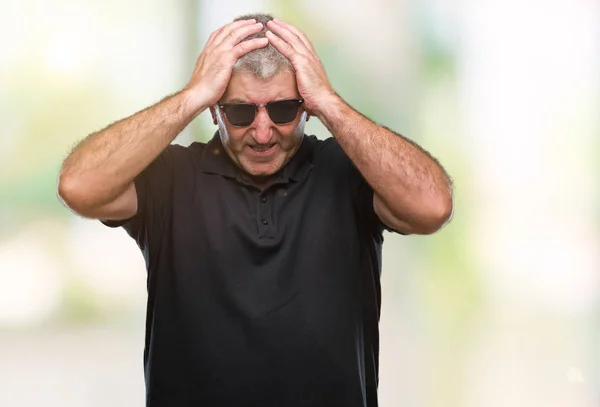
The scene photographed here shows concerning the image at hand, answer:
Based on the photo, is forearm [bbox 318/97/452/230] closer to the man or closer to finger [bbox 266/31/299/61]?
the man

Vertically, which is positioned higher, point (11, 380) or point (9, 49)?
point (9, 49)

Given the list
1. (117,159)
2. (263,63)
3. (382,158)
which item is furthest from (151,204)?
(382,158)

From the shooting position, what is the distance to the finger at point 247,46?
5.50 ft

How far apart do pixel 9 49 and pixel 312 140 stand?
1527 millimetres

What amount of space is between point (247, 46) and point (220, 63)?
7 centimetres

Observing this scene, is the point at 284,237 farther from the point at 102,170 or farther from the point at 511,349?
the point at 511,349

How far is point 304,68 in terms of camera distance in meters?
1.70

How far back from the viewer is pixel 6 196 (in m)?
2.90

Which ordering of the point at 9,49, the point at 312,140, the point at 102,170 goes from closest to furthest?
the point at 102,170
the point at 312,140
the point at 9,49

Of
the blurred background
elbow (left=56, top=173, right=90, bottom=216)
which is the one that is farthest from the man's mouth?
the blurred background

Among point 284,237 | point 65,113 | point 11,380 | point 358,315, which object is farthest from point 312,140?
point 11,380

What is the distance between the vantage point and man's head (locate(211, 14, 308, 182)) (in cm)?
168

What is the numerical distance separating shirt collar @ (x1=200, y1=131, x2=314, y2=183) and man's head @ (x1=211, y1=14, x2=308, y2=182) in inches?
0.8

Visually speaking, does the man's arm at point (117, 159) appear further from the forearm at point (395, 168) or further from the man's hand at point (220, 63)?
the forearm at point (395, 168)
